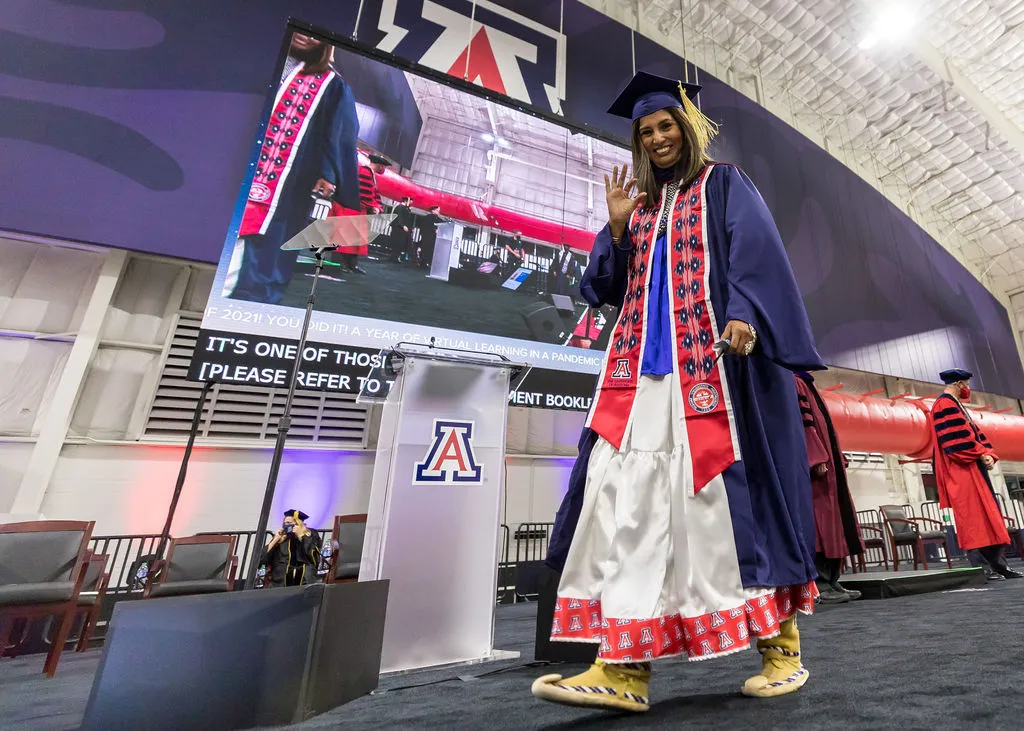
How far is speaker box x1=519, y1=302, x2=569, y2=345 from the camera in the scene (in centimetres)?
413

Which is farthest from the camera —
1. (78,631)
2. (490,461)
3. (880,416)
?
(880,416)

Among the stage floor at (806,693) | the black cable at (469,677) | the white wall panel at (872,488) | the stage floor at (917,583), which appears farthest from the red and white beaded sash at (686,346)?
the white wall panel at (872,488)

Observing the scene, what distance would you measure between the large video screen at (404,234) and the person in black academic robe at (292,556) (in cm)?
144

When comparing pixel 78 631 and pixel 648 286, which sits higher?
pixel 648 286

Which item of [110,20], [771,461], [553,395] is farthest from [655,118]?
[110,20]

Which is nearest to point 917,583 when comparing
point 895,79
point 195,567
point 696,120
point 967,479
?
point 967,479

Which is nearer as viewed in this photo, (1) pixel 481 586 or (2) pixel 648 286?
(2) pixel 648 286

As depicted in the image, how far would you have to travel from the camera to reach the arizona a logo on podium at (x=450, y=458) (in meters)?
2.05

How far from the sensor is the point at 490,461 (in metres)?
2.20

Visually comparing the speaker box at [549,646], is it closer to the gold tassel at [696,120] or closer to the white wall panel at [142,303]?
the gold tassel at [696,120]

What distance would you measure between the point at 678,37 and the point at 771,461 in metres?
8.98

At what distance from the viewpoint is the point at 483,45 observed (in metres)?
5.57

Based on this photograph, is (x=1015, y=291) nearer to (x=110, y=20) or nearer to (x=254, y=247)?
(x=254, y=247)

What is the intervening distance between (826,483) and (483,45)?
563 cm
